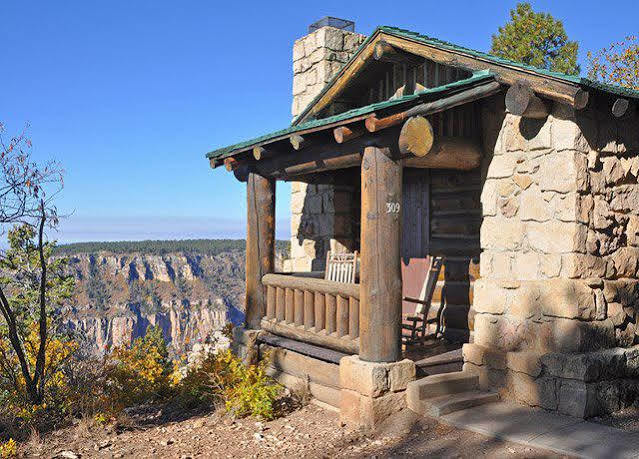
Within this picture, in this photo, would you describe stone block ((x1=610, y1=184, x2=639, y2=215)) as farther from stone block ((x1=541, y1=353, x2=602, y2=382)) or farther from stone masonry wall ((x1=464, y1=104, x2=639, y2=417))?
stone block ((x1=541, y1=353, x2=602, y2=382))

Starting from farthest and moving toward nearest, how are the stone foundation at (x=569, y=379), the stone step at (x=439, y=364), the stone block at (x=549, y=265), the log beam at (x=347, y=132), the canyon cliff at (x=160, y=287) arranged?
the canyon cliff at (x=160, y=287), the stone step at (x=439, y=364), the log beam at (x=347, y=132), the stone block at (x=549, y=265), the stone foundation at (x=569, y=379)

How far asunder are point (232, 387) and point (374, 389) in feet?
6.70

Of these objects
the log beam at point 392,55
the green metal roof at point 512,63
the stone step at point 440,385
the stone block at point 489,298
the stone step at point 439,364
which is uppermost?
the log beam at point 392,55

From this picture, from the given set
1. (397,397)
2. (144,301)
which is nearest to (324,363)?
(397,397)

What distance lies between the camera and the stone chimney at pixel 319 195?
29.2 ft

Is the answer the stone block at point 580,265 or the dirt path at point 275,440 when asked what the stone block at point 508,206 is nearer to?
the stone block at point 580,265

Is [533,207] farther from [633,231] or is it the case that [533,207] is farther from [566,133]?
[633,231]

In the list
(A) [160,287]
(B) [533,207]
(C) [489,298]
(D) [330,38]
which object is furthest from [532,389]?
(A) [160,287]

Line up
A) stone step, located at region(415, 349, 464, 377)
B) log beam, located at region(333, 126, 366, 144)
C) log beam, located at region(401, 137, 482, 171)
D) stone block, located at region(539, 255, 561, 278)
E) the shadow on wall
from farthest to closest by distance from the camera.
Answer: the shadow on wall
stone step, located at region(415, 349, 464, 377)
log beam, located at region(401, 137, 482, 171)
log beam, located at region(333, 126, 366, 144)
stone block, located at region(539, 255, 561, 278)

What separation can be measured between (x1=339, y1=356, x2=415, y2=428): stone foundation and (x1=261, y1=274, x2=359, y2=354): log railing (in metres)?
0.35

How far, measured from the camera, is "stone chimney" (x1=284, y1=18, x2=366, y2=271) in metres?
8.91

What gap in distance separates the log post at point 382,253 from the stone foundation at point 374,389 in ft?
0.33

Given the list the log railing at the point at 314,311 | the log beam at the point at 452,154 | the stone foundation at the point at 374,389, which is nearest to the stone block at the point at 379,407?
the stone foundation at the point at 374,389

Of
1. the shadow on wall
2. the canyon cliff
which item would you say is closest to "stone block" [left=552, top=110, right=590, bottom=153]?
the shadow on wall
